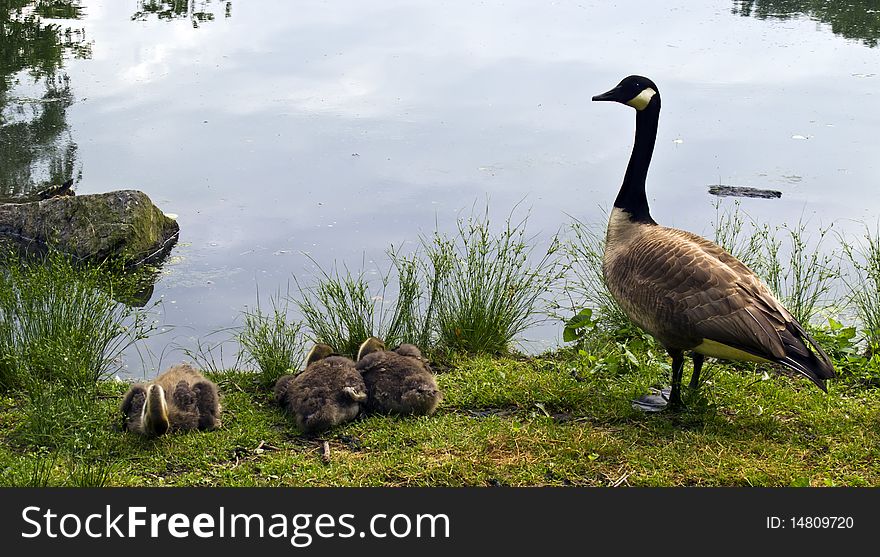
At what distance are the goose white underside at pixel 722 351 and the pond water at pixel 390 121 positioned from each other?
2.61m

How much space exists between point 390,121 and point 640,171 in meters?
7.09

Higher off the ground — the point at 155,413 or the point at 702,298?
the point at 702,298

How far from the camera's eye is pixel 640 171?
6906 mm

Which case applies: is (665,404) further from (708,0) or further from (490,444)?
(708,0)

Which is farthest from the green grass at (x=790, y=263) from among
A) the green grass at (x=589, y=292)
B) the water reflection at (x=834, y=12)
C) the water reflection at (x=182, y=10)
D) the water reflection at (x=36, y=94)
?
the water reflection at (x=182, y=10)

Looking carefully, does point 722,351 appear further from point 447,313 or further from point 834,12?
point 834,12

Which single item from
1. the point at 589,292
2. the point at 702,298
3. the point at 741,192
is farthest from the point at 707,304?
the point at 741,192

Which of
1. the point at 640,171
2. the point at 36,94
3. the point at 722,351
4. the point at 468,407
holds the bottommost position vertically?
the point at 468,407

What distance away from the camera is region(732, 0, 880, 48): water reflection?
19.1 m

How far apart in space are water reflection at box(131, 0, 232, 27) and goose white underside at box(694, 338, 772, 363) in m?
15.4

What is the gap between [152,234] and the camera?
10.0 m

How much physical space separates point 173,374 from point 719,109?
400 inches

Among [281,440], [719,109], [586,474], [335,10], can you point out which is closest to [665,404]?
[586,474]

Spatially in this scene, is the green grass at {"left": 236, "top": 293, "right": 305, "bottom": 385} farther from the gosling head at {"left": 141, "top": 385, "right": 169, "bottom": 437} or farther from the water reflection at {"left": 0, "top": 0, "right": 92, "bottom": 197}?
the water reflection at {"left": 0, "top": 0, "right": 92, "bottom": 197}
